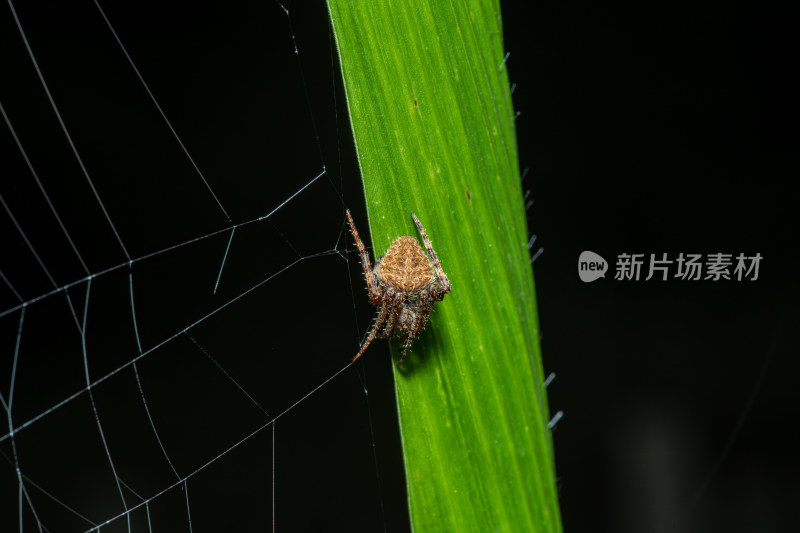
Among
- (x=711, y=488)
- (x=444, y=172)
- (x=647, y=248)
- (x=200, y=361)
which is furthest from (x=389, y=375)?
(x=444, y=172)

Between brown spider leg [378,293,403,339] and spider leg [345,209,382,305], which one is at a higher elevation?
spider leg [345,209,382,305]

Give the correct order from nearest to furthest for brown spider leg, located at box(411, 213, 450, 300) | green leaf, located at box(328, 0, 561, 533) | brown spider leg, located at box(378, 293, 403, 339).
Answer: green leaf, located at box(328, 0, 561, 533) < brown spider leg, located at box(411, 213, 450, 300) < brown spider leg, located at box(378, 293, 403, 339)

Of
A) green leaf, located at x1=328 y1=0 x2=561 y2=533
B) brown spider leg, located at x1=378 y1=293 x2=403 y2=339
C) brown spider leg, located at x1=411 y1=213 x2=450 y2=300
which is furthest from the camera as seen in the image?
brown spider leg, located at x1=378 y1=293 x2=403 y2=339

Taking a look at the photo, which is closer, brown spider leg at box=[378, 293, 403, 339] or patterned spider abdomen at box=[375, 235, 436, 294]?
patterned spider abdomen at box=[375, 235, 436, 294]

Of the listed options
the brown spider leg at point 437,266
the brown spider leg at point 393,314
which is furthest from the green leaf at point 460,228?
the brown spider leg at point 393,314

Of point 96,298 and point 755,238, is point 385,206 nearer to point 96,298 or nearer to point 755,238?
point 96,298

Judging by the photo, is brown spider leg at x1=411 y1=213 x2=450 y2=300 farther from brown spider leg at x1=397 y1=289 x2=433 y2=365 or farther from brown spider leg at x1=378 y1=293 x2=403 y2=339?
brown spider leg at x1=378 y1=293 x2=403 y2=339

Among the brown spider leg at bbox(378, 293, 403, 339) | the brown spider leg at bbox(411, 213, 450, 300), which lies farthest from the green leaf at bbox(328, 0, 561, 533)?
the brown spider leg at bbox(378, 293, 403, 339)

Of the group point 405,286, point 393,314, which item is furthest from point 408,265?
point 393,314
